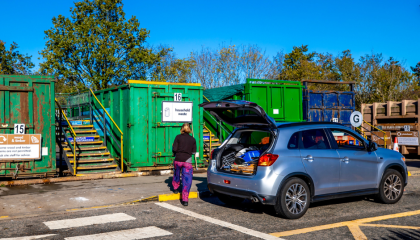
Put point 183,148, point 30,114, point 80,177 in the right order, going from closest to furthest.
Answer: point 183,148 < point 30,114 < point 80,177

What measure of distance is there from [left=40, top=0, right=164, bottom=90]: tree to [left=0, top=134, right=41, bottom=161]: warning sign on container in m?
14.7

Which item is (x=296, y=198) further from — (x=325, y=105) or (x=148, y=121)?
(x=325, y=105)

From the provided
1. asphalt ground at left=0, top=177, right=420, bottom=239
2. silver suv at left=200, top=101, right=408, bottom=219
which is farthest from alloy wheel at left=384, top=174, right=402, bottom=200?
asphalt ground at left=0, top=177, right=420, bottom=239

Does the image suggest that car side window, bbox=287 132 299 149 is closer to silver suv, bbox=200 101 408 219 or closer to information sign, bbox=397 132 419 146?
silver suv, bbox=200 101 408 219

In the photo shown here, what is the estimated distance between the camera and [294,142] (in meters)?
6.69

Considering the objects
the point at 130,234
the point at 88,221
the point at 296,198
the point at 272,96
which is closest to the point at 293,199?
the point at 296,198

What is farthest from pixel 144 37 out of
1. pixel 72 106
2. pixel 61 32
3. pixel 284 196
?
pixel 284 196

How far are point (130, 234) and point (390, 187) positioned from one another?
17.3 ft

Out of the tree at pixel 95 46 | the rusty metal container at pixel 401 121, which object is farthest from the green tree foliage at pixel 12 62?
the rusty metal container at pixel 401 121

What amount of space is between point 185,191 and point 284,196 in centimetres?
221

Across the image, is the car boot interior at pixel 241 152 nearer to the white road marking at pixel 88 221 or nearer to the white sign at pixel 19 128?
the white road marking at pixel 88 221

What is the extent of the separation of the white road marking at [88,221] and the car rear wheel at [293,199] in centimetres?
255

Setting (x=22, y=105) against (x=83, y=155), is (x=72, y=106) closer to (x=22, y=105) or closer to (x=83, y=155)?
(x=83, y=155)

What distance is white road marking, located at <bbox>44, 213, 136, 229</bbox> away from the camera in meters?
6.16
